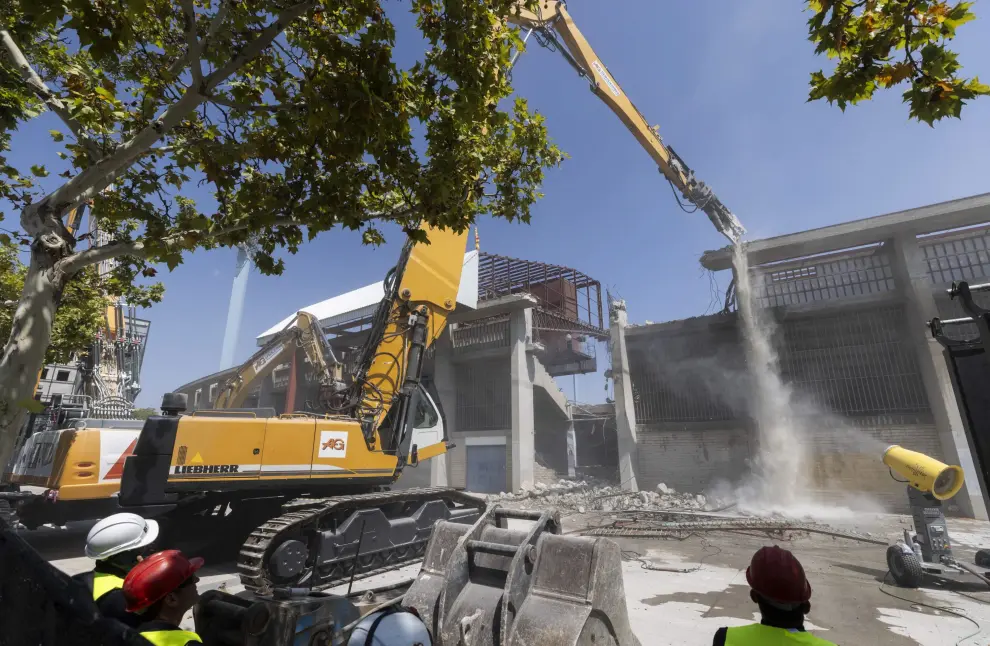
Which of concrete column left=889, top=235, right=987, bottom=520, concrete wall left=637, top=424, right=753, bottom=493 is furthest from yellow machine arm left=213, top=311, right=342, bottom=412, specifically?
concrete column left=889, top=235, right=987, bottom=520

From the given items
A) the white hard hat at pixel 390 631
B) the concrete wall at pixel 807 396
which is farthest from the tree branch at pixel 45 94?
the concrete wall at pixel 807 396

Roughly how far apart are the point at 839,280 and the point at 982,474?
17181 millimetres

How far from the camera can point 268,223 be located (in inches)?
163

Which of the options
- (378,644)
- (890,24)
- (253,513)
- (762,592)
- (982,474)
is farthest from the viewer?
(253,513)

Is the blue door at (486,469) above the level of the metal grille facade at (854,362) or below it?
below

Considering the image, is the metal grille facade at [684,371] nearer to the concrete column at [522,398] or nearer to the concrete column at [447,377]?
the concrete column at [522,398]

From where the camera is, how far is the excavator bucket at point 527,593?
3.61 metres

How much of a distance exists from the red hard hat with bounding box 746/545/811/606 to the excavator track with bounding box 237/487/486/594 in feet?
16.5

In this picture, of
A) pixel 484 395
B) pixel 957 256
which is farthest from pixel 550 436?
pixel 957 256

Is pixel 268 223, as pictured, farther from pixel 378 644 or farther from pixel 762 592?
pixel 762 592

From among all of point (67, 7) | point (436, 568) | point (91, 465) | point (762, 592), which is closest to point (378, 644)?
point (762, 592)

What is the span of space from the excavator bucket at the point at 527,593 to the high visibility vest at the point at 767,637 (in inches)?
69.5

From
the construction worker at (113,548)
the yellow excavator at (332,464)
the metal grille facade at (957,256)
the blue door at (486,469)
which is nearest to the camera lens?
the construction worker at (113,548)

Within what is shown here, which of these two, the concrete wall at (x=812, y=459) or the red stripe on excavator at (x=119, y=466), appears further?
the concrete wall at (x=812, y=459)
